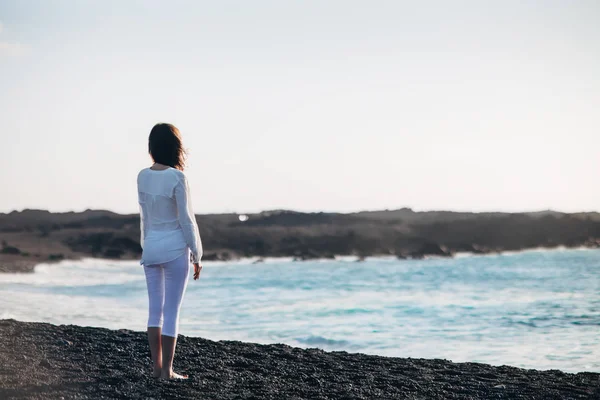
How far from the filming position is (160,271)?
466cm

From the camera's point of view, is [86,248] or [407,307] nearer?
[407,307]

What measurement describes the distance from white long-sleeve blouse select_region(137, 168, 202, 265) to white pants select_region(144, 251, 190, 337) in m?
0.07

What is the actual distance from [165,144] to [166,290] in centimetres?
96

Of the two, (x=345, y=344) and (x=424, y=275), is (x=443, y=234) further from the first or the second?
(x=345, y=344)

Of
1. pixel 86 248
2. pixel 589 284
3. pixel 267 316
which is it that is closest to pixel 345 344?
pixel 267 316

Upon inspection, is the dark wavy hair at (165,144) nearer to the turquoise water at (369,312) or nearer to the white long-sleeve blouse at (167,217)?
the white long-sleeve blouse at (167,217)

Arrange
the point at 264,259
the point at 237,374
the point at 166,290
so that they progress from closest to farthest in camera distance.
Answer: the point at 166,290
the point at 237,374
the point at 264,259

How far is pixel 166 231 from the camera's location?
15.1ft

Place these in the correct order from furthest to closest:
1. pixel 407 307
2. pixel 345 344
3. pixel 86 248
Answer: pixel 86 248, pixel 407 307, pixel 345 344

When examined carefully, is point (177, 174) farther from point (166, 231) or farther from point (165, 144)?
point (166, 231)

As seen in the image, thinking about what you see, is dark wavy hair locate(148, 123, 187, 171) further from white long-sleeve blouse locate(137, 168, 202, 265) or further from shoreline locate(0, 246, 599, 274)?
shoreline locate(0, 246, 599, 274)

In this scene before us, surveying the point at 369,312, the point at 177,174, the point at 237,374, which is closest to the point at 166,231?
the point at 177,174

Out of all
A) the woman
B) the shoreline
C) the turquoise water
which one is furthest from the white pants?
the shoreline

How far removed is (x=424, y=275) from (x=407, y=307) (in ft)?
36.8
